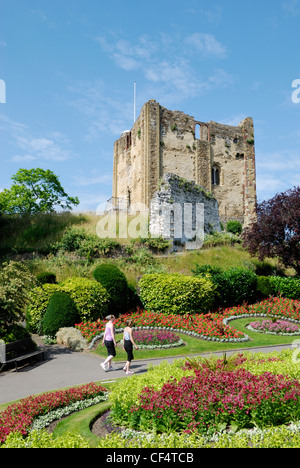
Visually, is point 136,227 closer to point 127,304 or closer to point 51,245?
point 51,245

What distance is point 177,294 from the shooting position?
14.6 metres

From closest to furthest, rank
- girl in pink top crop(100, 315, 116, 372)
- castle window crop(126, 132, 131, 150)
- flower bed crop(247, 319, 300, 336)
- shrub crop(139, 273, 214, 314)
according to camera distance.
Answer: girl in pink top crop(100, 315, 116, 372)
flower bed crop(247, 319, 300, 336)
shrub crop(139, 273, 214, 314)
castle window crop(126, 132, 131, 150)

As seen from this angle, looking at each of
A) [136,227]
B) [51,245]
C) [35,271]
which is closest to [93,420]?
[35,271]

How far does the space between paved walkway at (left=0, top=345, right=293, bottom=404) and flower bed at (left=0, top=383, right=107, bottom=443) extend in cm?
104

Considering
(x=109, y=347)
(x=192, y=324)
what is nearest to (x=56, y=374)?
(x=109, y=347)

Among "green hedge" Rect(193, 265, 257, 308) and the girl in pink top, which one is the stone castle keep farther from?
the girl in pink top

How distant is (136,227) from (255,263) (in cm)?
821

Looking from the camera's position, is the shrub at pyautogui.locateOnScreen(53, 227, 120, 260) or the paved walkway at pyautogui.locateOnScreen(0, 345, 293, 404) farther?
the shrub at pyautogui.locateOnScreen(53, 227, 120, 260)

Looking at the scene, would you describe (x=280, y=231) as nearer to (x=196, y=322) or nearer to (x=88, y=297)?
(x=196, y=322)

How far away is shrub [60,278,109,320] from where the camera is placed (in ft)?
42.1

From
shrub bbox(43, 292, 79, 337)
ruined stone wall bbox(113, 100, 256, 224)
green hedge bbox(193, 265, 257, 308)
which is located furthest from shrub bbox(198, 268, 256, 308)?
ruined stone wall bbox(113, 100, 256, 224)

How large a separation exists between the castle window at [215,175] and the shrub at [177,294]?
2299 cm

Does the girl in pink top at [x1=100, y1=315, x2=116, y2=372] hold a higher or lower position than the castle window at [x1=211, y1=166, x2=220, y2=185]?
lower

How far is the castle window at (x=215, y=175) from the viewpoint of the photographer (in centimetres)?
3672
